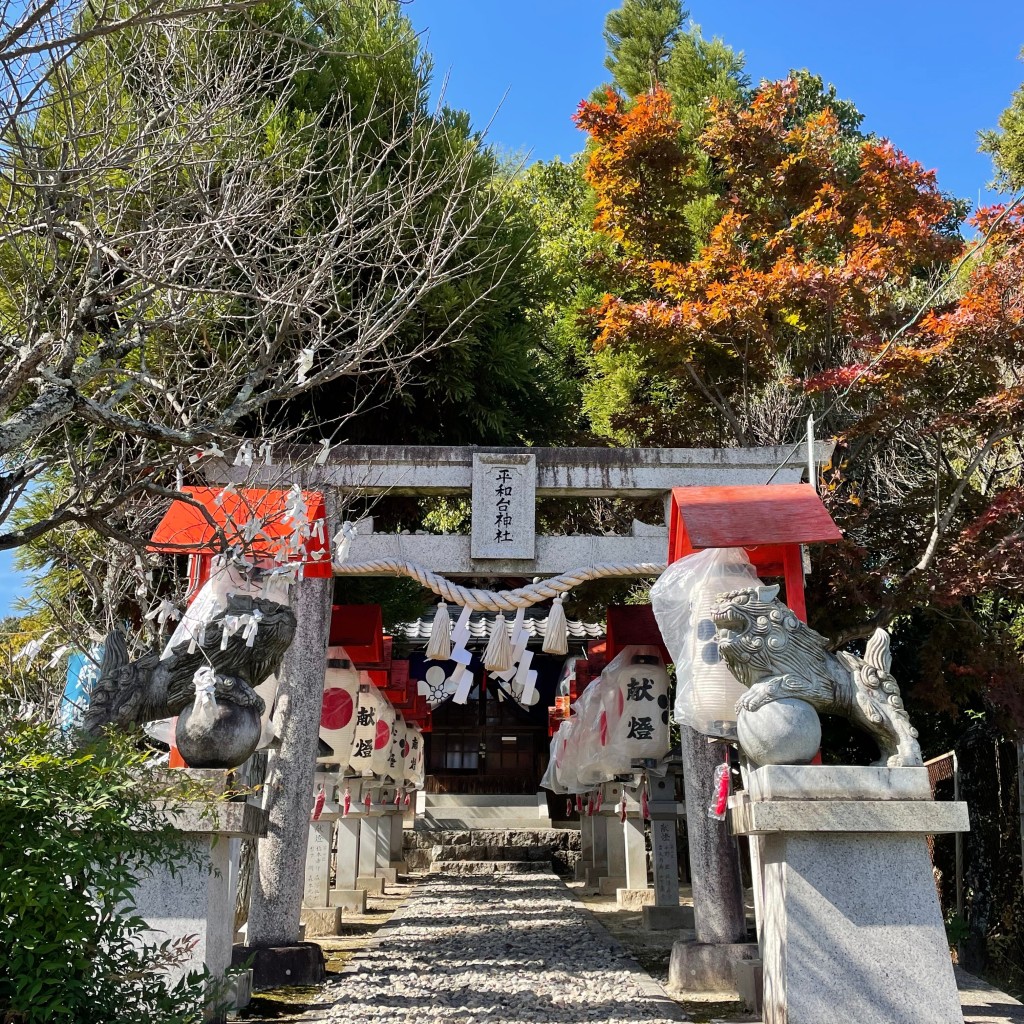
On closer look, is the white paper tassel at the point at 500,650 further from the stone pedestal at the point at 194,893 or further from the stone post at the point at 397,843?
the stone post at the point at 397,843

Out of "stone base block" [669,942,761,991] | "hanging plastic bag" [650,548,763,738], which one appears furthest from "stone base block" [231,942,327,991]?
"hanging plastic bag" [650,548,763,738]

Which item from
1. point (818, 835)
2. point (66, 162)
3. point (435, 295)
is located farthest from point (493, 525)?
point (66, 162)

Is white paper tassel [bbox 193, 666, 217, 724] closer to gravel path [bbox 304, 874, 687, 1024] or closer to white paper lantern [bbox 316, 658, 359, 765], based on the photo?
gravel path [bbox 304, 874, 687, 1024]

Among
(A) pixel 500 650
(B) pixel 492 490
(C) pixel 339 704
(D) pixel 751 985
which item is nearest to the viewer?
(D) pixel 751 985

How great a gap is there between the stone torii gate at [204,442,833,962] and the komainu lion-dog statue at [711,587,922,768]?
9.77 feet

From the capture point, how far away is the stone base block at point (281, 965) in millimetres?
7797

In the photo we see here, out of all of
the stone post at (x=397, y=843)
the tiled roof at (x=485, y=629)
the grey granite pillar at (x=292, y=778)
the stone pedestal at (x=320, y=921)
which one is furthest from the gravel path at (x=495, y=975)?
the tiled roof at (x=485, y=629)

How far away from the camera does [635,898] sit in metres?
14.1

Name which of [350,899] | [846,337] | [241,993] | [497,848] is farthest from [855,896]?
[497,848]

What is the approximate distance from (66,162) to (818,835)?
206 inches

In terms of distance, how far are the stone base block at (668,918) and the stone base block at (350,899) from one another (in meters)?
4.01

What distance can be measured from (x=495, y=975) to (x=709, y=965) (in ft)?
5.90

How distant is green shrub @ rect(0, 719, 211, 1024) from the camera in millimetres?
3645

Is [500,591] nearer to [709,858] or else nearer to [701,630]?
[701,630]
